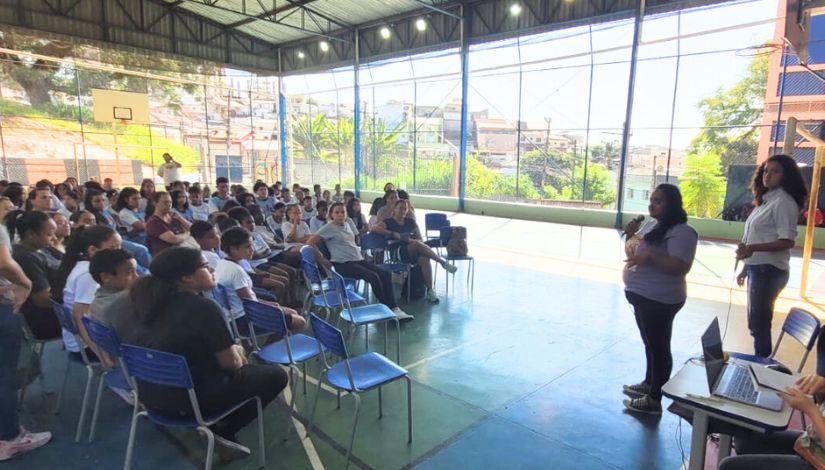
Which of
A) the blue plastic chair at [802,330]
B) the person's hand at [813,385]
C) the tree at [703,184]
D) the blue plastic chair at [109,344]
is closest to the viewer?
the person's hand at [813,385]

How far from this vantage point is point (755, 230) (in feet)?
10.4

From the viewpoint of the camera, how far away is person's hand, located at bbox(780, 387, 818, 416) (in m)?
1.54

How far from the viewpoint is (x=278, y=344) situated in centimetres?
316

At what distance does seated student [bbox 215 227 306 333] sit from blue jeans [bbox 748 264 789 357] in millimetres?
3144

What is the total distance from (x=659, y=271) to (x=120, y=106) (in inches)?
635

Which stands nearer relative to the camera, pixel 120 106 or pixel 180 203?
pixel 180 203

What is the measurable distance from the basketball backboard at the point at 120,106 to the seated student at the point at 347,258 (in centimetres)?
1262

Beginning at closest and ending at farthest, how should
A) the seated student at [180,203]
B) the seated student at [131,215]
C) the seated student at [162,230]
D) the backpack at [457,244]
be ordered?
the seated student at [162,230], the seated student at [131,215], the backpack at [457,244], the seated student at [180,203]

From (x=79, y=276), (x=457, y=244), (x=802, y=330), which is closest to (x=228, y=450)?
(x=79, y=276)

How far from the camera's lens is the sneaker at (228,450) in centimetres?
259

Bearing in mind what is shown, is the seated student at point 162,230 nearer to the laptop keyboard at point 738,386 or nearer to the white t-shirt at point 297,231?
the white t-shirt at point 297,231

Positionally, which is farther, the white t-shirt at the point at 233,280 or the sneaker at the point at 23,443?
the white t-shirt at the point at 233,280

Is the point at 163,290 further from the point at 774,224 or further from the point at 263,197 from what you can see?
the point at 263,197

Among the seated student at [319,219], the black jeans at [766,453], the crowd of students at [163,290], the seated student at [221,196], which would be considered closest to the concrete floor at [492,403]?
the crowd of students at [163,290]
